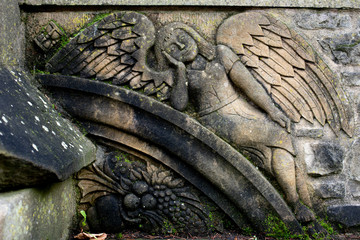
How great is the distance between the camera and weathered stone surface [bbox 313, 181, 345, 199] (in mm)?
2613

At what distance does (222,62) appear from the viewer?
8.64ft

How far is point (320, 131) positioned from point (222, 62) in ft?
2.90

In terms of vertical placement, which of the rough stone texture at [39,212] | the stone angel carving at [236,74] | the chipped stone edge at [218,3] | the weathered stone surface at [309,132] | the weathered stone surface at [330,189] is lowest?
the rough stone texture at [39,212]

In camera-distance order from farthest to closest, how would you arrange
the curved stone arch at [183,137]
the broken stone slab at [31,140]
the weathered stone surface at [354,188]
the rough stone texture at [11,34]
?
the weathered stone surface at [354,188]
the curved stone arch at [183,137]
the rough stone texture at [11,34]
the broken stone slab at [31,140]

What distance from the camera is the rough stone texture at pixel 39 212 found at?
1.64 metres

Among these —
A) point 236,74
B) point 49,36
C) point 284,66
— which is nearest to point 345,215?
point 284,66

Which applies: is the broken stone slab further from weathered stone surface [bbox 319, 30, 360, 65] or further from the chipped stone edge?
weathered stone surface [bbox 319, 30, 360, 65]

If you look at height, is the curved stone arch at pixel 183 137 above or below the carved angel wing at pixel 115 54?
below

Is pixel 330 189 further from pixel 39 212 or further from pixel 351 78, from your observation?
pixel 39 212

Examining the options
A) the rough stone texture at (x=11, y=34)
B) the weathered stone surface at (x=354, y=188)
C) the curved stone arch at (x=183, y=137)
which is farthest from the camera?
the weathered stone surface at (x=354, y=188)

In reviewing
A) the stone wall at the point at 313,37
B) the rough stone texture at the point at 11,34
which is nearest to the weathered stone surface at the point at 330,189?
the stone wall at the point at 313,37

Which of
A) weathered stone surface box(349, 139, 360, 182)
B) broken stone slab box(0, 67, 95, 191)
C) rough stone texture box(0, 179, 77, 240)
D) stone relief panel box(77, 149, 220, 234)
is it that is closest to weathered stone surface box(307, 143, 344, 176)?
weathered stone surface box(349, 139, 360, 182)

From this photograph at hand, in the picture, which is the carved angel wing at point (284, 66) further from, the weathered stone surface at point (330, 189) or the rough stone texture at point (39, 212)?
the rough stone texture at point (39, 212)

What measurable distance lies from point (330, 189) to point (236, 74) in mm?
1084
